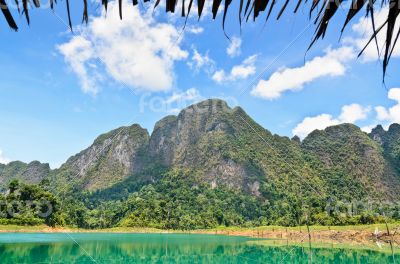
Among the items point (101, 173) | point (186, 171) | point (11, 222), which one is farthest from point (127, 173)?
point (11, 222)

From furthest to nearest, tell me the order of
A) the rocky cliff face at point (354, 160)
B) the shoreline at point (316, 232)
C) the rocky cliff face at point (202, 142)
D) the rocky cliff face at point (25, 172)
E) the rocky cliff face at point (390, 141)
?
the rocky cliff face at point (25, 172) → the rocky cliff face at point (390, 141) → the rocky cliff face at point (202, 142) → the rocky cliff face at point (354, 160) → the shoreline at point (316, 232)

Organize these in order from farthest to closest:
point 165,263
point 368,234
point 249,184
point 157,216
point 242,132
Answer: point 242,132 → point 249,184 → point 157,216 → point 368,234 → point 165,263

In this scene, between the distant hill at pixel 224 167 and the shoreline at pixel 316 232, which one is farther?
the distant hill at pixel 224 167

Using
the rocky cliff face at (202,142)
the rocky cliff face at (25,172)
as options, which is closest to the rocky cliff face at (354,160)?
the rocky cliff face at (202,142)

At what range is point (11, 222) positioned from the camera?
3562cm

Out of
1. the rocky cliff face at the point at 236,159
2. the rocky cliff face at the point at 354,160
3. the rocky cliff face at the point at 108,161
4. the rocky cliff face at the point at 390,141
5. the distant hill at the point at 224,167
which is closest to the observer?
the distant hill at the point at 224,167

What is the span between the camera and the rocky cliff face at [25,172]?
115 m

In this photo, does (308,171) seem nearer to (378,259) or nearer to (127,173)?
(127,173)

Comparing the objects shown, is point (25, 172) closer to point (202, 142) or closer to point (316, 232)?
point (202, 142)

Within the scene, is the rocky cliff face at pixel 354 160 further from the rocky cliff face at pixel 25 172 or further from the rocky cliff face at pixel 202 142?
the rocky cliff face at pixel 25 172

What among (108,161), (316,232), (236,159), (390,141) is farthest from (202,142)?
(316,232)

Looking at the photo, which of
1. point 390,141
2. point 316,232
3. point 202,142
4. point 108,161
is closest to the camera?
point 316,232

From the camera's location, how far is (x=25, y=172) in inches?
4567

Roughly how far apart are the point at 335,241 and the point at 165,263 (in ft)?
65.4
